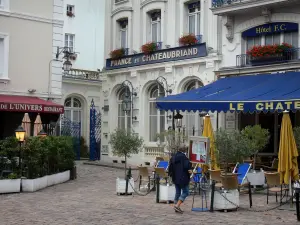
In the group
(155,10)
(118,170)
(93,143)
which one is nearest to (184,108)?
(118,170)

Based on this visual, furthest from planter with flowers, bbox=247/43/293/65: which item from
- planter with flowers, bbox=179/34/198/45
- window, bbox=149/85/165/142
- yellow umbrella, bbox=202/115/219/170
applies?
window, bbox=149/85/165/142

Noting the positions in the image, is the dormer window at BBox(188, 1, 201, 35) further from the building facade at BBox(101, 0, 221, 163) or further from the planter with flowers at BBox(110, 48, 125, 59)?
the planter with flowers at BBox(110, 48, 125, 59)

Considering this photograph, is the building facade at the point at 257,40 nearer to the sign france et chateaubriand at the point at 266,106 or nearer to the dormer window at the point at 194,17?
the dormer window at the point at 194,17

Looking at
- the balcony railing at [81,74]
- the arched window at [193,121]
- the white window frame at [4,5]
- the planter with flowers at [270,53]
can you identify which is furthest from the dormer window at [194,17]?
the balcony railing at [81,74]

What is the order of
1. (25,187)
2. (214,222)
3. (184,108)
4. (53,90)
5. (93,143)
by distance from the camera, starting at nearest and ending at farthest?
(214,222) → (25,187) → (184,108) → (53,90) → (93,143)

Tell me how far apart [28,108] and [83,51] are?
15.7 meters

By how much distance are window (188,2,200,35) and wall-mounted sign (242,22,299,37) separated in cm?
253

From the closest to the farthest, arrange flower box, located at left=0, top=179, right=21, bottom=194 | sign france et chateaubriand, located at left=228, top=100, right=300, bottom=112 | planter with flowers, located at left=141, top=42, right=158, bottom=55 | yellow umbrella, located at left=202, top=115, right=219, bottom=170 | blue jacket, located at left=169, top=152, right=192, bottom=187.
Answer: blue jacket, located at left=169, top=152, right=192, bottom=187, yellow umbrella, located at left=202, top=115, right=219, bottom=170, flower box, located at left=0, top=179, right=21, bottom=194, sign france et chateaubriand, located at left=228, top=100, right=300, bottom=112, planter with flowers, located at left=141, top=42, right=158, bottom=55

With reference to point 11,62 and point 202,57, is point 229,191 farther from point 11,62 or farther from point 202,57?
point 11,62

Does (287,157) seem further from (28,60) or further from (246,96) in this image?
(28,60)

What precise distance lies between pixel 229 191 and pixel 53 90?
1276 cm

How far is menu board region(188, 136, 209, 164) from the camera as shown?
42.6 feet

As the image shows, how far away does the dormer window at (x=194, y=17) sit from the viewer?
21.4 m

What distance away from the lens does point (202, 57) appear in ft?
67.3
